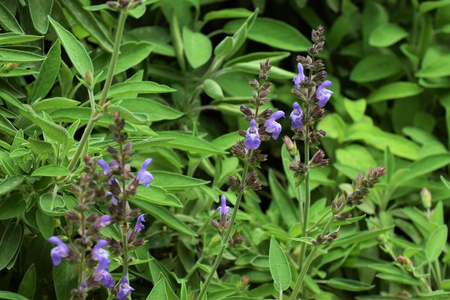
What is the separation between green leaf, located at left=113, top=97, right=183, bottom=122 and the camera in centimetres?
146

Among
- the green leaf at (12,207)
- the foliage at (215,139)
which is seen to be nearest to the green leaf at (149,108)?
the foliage at (215,139)

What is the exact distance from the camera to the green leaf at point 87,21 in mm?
1535

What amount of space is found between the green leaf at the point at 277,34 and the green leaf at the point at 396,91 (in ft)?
1.26

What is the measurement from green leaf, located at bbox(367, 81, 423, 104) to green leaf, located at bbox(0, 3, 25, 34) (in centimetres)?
125

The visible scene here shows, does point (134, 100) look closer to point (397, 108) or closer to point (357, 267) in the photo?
point (357, 267)

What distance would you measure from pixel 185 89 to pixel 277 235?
54 centimetres

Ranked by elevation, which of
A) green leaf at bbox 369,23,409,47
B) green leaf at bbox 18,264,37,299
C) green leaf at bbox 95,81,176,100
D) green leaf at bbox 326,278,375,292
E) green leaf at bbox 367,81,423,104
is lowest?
green leaf at bbox 326,278,375,292

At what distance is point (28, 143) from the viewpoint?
1.18 m

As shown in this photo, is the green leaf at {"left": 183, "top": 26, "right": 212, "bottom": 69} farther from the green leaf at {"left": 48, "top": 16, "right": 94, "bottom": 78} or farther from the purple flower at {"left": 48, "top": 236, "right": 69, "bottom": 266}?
the purple flower at {"left": 48, "top": 236, "right": 69, "bottom": 266}

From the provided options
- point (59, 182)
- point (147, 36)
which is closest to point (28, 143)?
point (59, 182)

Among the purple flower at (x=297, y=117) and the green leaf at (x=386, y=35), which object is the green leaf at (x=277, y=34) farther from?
the purple flower at (x=297, y=117)

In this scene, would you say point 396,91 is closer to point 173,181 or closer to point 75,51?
point 173,181

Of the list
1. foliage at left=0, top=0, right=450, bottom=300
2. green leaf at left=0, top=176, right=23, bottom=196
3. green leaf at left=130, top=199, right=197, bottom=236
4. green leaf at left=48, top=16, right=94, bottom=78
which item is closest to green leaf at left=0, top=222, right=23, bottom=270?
foliage at left=0, top=0, right=450, bottom=300

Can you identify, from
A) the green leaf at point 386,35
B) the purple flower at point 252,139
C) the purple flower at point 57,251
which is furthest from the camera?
the green leaf at point 386,35
